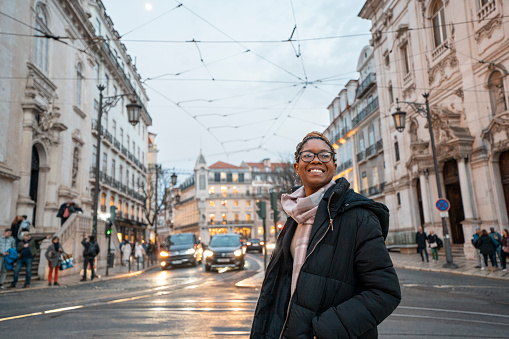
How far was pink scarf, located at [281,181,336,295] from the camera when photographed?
85.9 inches

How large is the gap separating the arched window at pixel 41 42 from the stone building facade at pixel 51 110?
0.17 ft

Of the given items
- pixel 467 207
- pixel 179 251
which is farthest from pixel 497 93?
pixel 179 251

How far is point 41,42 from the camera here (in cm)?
2227

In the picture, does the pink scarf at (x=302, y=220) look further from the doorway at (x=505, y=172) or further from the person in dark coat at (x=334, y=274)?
the doorway at (x=505, y=172)

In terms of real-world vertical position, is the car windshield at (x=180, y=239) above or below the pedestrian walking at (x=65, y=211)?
below

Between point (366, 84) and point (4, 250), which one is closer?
point (4, 250)

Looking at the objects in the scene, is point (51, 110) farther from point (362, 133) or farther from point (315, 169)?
point (362, 133)

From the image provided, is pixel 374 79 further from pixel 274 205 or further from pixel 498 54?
pixel 274 205

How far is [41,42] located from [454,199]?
25.1 meters

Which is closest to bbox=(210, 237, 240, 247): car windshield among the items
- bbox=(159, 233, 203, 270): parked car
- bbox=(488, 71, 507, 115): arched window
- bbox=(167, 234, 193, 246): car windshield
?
bbox=(159, 233, 203, 270): parked car

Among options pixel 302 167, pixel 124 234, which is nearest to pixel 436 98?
pixel 302 167

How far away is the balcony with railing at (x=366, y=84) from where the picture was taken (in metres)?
36.0

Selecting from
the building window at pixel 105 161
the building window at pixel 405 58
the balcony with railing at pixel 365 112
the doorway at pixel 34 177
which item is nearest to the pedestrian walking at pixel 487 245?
the building window at pixel 405 58

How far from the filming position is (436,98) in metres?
25.0
